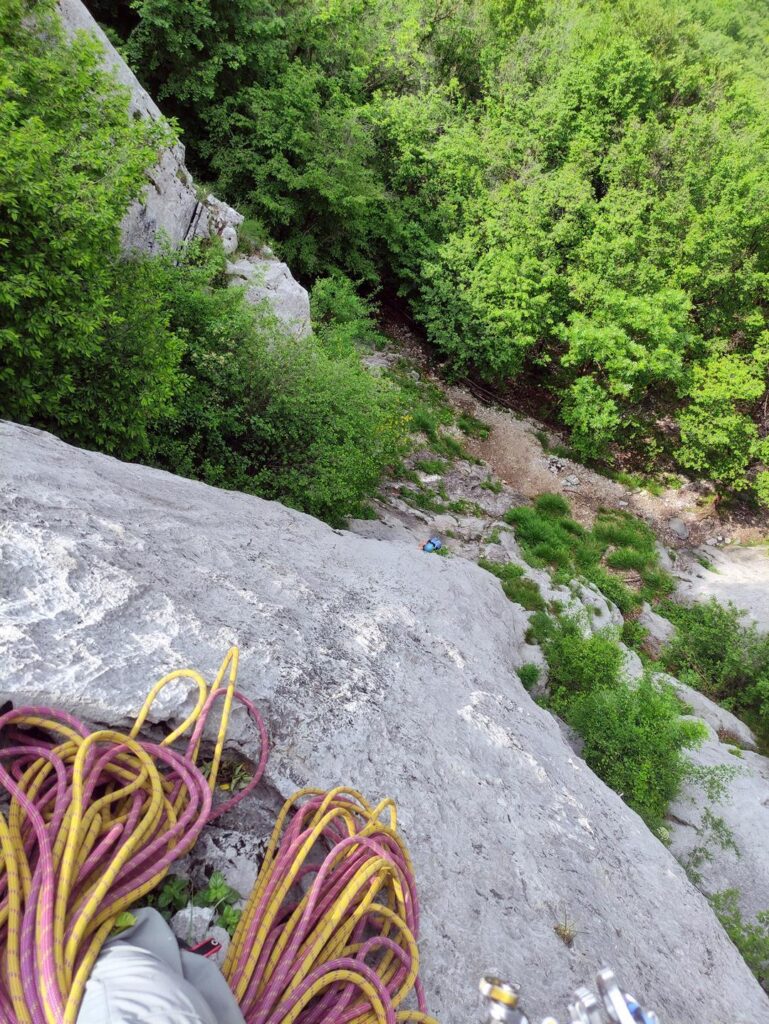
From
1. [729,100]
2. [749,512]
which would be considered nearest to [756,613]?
[749,512]

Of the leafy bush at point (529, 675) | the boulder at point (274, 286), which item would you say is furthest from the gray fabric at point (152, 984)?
the boulder at point (274, 286)

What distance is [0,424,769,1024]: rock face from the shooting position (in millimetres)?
2922

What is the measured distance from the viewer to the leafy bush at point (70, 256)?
5.47 metres

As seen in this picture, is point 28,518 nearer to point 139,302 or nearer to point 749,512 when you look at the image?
point 139,302

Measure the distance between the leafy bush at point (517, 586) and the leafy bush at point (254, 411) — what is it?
366cm

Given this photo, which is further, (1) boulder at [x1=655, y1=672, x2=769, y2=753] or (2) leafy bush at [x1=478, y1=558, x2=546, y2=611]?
(2) leafy bush at [x1=478, y1=558, x2=546, y2=611]

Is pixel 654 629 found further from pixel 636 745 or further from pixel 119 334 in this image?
pixel 119 334

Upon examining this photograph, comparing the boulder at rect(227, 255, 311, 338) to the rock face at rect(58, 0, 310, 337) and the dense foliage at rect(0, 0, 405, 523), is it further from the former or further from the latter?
the dense foliage at rect(0, 0, 405, 523)

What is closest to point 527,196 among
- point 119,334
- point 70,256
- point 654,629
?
point 654,629

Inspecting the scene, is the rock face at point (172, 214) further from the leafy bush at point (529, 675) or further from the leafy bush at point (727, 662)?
the leafy bush at point (727, 662)

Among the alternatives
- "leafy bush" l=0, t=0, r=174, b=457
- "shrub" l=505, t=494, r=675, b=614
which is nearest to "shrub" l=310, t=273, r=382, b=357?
"shrub" l=505, t=494, r=675, b=614

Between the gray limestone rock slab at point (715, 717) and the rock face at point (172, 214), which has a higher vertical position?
the rock face at point (172, 214)

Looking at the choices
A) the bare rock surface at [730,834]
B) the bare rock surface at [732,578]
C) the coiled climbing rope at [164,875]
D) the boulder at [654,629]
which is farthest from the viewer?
the bare rock surface at [732,578]

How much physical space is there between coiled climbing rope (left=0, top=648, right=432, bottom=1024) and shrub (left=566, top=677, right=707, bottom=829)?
517 cm
